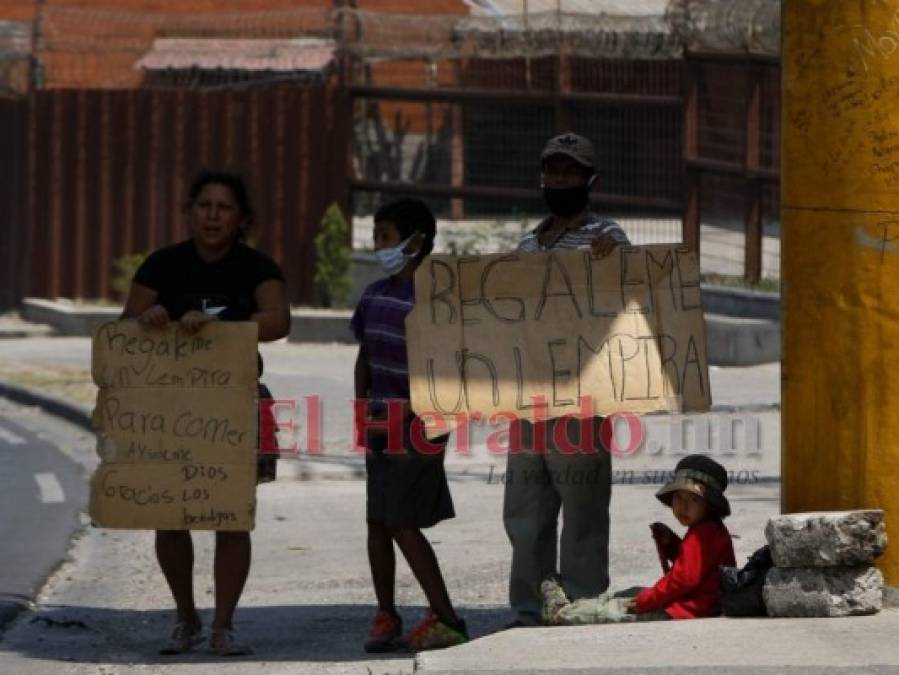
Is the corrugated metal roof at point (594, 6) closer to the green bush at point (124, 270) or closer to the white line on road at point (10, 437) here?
the green bush at point (124, 270)

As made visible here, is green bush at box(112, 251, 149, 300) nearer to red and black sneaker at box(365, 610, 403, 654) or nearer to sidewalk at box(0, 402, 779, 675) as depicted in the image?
sidewalk at box(0, 402, 779, 675)

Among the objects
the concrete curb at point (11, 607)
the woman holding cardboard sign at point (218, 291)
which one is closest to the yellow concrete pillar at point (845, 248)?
the woman holding cardboard sign at point (218, 291)

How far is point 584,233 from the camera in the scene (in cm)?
802

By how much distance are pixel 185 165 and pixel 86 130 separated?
3.61ft

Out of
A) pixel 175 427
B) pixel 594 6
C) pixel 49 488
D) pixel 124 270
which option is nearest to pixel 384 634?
pixel 175 427

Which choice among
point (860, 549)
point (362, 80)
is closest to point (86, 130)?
point (362, 80)

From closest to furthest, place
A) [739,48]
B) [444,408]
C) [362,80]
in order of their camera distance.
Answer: [444,408]
[739,48]
[362,80]

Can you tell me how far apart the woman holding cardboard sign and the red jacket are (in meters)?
1.53

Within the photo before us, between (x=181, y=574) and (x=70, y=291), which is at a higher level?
(x=70, y=291)

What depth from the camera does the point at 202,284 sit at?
820cm

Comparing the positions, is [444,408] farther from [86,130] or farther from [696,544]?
[86,130]

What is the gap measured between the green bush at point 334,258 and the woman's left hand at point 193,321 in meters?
14.0

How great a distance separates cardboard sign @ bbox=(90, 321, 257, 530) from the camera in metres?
8.07

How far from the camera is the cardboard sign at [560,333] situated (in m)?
7.95
